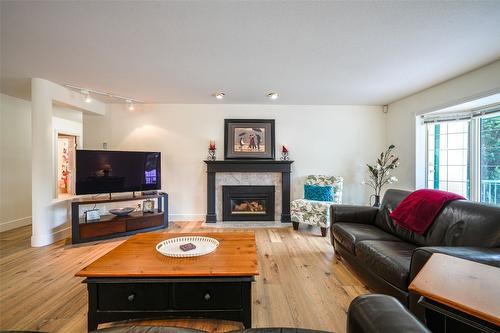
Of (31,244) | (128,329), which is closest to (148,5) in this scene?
(128,329)

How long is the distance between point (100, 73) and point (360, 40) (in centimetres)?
307

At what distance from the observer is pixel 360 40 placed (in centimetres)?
208

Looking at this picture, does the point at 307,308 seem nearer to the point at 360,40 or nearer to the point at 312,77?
the point at 360,40

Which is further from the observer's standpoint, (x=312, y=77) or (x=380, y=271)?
(x=312, y=77)

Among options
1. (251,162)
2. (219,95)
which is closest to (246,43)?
(219,95)

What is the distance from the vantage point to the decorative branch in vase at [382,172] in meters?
4.04

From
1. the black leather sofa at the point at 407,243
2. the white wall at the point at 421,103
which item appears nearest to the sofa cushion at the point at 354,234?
the black leather sofa at the point at 407,243

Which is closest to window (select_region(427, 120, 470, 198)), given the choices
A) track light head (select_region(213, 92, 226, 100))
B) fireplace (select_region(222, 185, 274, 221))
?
fireplace (select_region(222, 185, 274, 221))

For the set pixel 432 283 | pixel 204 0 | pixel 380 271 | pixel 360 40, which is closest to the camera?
pixel 432 283

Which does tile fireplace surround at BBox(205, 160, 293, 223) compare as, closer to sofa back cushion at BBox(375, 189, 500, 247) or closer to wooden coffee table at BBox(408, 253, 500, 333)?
sofa back cushion at BBox(375, 189, 500, 247)

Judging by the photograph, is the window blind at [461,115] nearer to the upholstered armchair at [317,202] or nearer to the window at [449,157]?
the window at [449,157]

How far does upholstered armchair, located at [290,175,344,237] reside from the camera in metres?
3.55

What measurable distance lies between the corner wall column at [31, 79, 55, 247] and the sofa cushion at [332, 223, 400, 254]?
12.9ft

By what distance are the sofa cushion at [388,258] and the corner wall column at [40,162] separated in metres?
4.03
